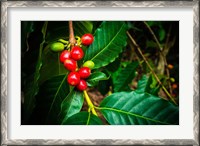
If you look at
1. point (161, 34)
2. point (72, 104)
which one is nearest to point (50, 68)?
point (72, 104)

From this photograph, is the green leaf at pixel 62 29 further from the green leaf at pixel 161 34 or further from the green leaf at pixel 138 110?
the green leaf at pixel 161 34

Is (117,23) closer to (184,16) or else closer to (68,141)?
(184,16)

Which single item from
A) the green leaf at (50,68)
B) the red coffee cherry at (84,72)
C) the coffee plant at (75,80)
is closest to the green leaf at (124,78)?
the coffee plant at (75,80)

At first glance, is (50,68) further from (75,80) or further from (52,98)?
(75,80)

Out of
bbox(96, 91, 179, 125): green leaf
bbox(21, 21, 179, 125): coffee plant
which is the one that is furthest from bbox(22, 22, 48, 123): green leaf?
bbox(96, 91, 179, 125): green leaf

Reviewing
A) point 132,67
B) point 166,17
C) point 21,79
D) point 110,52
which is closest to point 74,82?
point 110,52

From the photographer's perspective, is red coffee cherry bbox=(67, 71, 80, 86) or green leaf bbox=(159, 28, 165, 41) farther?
green leaf bbox=(159, 28, 165, 41)

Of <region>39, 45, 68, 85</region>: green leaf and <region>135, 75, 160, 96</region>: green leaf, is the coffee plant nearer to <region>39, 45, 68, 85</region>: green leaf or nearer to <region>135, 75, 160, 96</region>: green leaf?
<region>39, 45, 68, 85</region>: green leaf
